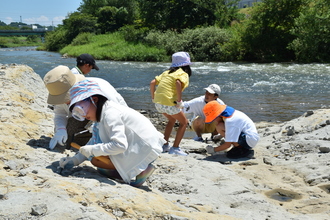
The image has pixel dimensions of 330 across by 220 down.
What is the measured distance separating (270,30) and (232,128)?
28789mm

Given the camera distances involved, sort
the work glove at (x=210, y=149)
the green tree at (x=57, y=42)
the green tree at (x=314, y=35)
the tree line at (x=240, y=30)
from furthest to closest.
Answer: the green tree at (x=57, y=42)
the tree line at (x=240, y=30)
the green tree at (x=314, y=35)
the work glove at (x=210, y=149)

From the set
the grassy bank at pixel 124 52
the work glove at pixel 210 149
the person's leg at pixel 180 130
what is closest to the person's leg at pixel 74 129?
the person's leg at pixel 180 130

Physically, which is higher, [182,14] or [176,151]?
[182,14]

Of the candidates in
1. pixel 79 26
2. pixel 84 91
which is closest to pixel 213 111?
pixel 84 91

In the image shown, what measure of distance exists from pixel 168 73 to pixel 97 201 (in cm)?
364

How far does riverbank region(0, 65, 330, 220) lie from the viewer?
3.15 m

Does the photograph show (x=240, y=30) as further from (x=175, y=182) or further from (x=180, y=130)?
(x=175, y=182)

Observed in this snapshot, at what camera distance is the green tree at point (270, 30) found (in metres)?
31.9

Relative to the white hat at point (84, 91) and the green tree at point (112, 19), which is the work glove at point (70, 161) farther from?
the green tree at point (112, 19)

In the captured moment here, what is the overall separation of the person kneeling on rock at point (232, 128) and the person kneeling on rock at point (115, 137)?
7.38ft

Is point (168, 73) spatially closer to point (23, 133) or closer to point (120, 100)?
A: point (120, 100)

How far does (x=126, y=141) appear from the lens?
3641mm

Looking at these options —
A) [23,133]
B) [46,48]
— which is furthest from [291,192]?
[46,48]

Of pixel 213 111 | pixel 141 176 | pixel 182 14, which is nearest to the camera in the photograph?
pixel 141 176
